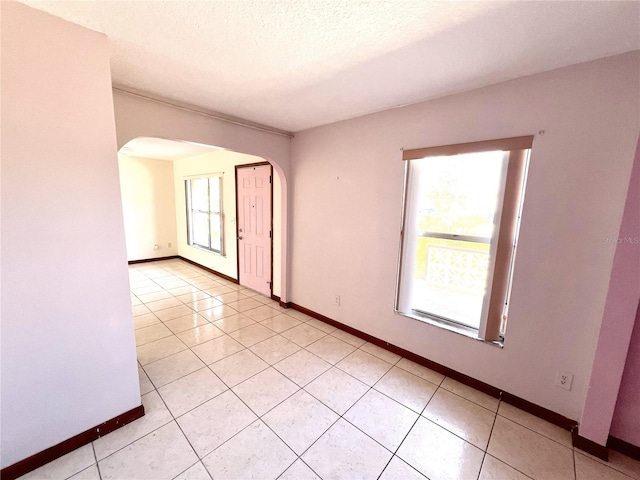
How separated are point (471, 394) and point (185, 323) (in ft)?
10.2

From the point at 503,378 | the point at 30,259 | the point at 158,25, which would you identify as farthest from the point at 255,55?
the point at 503,378

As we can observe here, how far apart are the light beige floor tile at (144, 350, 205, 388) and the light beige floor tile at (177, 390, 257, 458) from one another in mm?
480

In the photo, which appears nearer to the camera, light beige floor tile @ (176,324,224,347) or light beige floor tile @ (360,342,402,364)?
light beige floor tile @ (360,342,402,364)

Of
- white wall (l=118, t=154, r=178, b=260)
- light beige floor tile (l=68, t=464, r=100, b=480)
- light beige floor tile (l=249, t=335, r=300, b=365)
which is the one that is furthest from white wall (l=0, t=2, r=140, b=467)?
white wall (l=118, t=154, r=178, b=260)

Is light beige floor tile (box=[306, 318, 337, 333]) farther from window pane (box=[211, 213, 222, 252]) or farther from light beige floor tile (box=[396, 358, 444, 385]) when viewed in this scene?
window pane (box=[211, 213, 222, 252])

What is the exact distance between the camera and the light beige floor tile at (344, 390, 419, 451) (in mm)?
1646

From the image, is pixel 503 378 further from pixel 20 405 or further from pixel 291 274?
pixel 20 405

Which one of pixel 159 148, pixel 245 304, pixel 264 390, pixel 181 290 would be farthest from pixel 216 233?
pixel 264 390

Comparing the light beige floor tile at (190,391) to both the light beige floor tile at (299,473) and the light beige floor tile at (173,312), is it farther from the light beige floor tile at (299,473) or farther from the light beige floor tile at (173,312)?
the light beige floor tile at (173,312)

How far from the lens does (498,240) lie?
6.39 ft

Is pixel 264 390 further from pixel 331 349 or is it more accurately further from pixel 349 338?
pixel 349 338

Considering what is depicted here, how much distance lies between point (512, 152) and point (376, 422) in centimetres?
Result: 219

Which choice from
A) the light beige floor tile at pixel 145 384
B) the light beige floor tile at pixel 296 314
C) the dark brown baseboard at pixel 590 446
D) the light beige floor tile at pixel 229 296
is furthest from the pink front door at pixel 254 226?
the dark brown baseboard at pixel 590 446

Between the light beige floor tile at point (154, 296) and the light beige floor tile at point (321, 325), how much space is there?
235 cm
